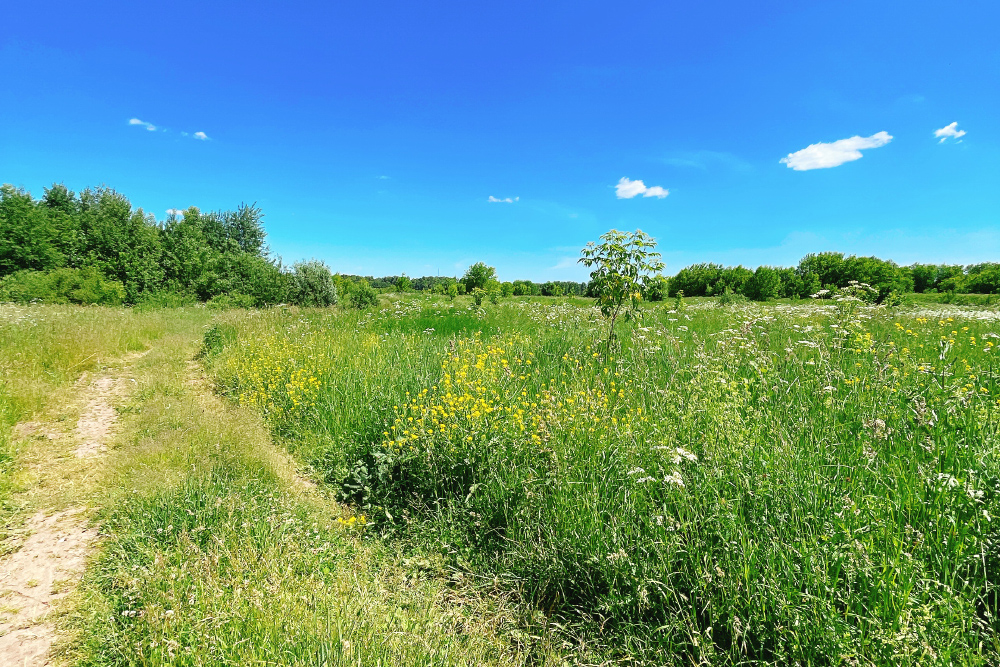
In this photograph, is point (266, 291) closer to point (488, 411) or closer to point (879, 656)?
point (488, 411)

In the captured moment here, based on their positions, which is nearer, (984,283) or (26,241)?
(26,241)

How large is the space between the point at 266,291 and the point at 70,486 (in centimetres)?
2049

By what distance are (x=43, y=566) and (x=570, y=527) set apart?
157 inches

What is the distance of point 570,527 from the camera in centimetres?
266

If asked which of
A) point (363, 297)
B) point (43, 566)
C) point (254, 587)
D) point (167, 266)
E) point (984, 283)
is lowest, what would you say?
point (43, 566)

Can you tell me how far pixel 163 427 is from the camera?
5.09 meters

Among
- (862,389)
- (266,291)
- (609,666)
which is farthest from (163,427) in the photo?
(266,291)

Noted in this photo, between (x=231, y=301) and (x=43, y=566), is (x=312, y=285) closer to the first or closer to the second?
(x=231, y=301)

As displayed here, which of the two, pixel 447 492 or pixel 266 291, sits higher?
pixel 266 291

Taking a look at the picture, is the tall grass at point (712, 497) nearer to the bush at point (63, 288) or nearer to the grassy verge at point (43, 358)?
the grassy verge at point (43, 358)

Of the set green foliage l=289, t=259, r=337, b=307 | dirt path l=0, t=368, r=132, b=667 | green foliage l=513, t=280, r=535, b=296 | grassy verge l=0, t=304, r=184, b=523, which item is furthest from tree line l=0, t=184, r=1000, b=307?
green foliage l=513, t=280, r=535, b=296

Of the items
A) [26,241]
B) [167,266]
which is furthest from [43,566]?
[26,241]

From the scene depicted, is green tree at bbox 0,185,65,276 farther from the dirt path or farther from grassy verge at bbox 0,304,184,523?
the dirt path

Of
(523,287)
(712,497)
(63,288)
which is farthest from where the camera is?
(523,287)
